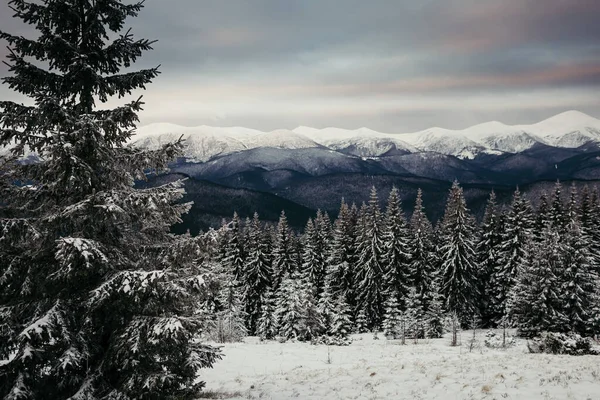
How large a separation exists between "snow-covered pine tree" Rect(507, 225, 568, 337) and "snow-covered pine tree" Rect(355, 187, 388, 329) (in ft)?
46.4

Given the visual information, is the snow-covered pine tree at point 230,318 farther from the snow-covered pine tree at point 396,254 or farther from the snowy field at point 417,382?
the snow-covered pine tree at point 396,254

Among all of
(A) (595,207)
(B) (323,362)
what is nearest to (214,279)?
(B) (323,362)

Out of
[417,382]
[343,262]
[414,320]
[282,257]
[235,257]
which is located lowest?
[414,320]

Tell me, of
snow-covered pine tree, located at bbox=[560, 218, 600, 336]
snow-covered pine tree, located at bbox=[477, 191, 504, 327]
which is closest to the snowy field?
snow-covered pine tree, located at bbox=[560, 218, 600, 336]

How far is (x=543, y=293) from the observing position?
33.5 m

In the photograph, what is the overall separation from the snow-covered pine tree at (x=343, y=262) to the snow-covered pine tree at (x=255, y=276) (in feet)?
30.0

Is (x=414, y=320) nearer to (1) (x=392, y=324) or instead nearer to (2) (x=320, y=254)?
(1) (x=392, y=324)

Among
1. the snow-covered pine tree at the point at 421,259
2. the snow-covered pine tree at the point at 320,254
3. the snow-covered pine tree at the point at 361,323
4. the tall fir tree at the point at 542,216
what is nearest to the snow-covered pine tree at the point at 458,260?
the snow-covered pine tree at the point at 421,259

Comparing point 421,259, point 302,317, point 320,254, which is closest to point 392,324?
point 302,317

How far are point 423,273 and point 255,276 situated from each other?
71.5 feet

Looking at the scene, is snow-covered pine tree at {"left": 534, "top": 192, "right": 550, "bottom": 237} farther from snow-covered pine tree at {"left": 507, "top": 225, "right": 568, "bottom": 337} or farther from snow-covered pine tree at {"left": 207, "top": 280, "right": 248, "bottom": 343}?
snow-covered pine tree at {"left": 207, "top": 280, "right": 248, "bottom": 343}

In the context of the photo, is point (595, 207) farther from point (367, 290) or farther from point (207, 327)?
point (207, 327)

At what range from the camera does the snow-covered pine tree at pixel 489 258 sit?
4706 centimetres

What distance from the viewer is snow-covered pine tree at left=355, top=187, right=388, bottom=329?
4438cm
